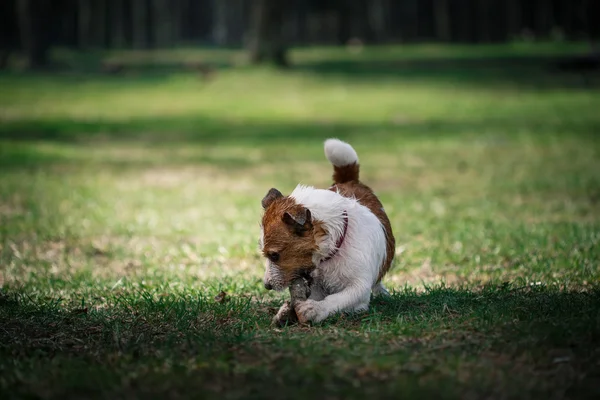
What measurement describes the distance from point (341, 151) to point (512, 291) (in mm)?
1655

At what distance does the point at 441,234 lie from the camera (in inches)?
406

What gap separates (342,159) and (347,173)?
0.17 m

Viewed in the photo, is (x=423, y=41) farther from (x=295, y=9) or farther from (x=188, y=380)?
(x=188, y=380)

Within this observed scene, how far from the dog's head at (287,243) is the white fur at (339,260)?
9cm

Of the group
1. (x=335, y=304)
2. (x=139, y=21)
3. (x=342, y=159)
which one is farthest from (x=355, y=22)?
(x=335, y=304)

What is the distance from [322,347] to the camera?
5.20 meters

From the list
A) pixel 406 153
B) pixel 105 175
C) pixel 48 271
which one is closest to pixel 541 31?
pixel 406 153

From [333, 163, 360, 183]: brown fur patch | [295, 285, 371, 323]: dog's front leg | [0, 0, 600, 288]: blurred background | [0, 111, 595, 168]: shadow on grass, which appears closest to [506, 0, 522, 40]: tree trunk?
[0, 0, 600, 288]: blurred background

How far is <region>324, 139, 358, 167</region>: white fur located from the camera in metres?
6.94

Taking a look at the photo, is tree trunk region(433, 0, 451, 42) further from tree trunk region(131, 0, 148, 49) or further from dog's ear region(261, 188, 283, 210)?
dog's ear region(261, 188, 283, 210)

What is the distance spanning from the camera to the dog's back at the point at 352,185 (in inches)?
264

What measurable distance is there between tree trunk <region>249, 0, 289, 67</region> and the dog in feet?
105

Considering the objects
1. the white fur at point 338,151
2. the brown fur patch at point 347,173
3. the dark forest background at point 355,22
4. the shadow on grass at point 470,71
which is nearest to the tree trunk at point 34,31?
the shadow on grass at point 470,71

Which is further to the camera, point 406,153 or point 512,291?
point 406,153
